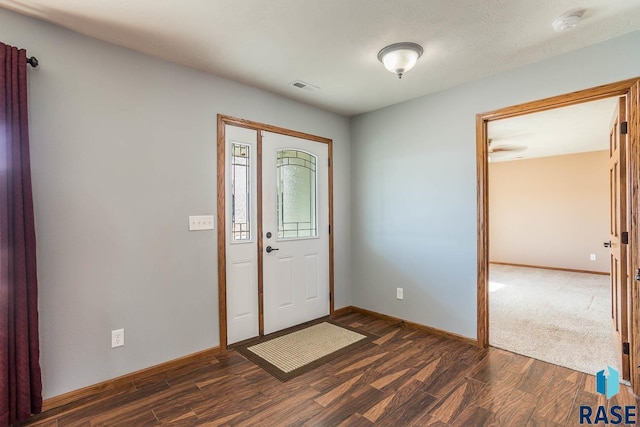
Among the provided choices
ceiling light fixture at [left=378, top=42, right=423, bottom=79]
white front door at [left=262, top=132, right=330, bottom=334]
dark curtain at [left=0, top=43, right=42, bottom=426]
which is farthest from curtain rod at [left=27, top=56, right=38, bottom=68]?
ceiling light fixture at [left=378, top=42, right=423, bottom=79]

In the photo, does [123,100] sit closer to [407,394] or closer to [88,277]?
[88,277]

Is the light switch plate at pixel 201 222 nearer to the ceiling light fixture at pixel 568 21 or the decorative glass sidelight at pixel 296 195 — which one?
the decorative glass sidelight at pixel 296 195

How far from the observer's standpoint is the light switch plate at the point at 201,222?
272 centimetres

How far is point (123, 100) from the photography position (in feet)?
7.81

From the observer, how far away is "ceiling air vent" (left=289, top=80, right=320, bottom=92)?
3.01m

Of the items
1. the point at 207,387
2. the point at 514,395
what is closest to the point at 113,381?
the point at 207,387

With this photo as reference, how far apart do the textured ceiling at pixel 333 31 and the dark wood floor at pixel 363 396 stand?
99.7 inches

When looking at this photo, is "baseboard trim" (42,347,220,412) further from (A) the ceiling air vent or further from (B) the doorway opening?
(B) the doorway opening

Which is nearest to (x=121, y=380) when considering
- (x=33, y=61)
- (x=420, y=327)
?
(x=33, y=61)

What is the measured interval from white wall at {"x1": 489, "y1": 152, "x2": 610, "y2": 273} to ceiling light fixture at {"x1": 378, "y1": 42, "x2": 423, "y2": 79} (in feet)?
20.2

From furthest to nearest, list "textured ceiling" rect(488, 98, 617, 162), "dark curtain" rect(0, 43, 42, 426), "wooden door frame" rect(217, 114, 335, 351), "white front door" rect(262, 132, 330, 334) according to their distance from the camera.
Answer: "textured ceiling" rect(488, 98, 617, 162) < "white front door" rect(262, 132, 330, 334) < "wooden door frame" rect(217, 114, 335, 351) < "dark curtain" rect(0, 43, 42, 426)

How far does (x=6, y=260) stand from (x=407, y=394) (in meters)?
2.67

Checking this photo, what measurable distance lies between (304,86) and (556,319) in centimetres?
393

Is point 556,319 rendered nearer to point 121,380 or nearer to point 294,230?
point 294,230
